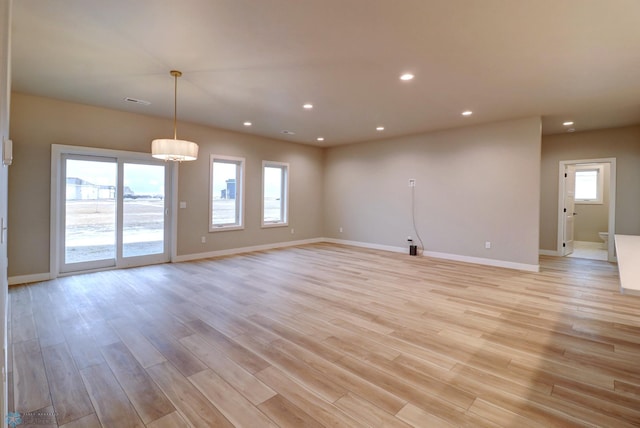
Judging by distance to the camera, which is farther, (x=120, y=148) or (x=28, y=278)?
(x=120, y=148)

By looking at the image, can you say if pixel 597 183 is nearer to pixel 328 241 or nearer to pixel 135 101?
pixel 328 241

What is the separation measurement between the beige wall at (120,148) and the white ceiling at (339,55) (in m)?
0.37

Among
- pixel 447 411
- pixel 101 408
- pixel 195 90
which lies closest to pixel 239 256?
pixel 195 90

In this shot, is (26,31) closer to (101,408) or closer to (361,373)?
(101,408)

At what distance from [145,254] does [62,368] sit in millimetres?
3800

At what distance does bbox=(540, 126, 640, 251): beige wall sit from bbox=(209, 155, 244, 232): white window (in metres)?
7.14

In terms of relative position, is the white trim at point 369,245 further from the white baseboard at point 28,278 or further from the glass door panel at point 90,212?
the white baseboard at point 28,278

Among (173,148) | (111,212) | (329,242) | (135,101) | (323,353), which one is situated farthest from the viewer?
(329,242)

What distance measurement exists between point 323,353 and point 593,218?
9.76m

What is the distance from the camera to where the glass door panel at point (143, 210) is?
5.59 meters

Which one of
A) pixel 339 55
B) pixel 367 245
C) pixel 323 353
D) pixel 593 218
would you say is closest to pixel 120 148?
pixel 339 55

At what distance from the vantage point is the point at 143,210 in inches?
228

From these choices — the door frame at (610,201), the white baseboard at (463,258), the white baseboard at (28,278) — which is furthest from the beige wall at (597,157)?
the white baseboard at (28,278)

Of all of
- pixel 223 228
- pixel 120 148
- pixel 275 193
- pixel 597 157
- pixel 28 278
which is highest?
pixel 597 157
